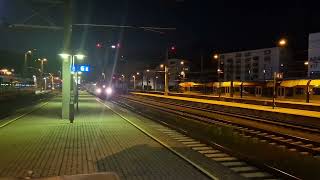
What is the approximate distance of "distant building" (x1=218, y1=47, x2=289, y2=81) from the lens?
11075 centimetres

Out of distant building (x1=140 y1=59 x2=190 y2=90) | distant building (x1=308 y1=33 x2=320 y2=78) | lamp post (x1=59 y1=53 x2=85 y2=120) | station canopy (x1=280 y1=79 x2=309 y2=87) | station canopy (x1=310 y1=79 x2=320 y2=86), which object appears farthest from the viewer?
distant building (x1=140 y1=59 x2=190 y2=90)

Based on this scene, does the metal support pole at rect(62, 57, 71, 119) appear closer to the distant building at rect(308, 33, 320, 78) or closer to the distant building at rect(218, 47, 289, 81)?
the distant building at rect(308, 33, 320, 78)

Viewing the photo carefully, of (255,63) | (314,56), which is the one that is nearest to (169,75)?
(255,63)

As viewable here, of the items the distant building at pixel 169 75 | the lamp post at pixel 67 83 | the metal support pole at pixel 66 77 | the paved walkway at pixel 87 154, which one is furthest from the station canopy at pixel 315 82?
the distant building at pixel 169 75

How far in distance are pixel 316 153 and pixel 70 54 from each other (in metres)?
15.8

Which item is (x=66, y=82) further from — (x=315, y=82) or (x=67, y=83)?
(x=315, y=82)

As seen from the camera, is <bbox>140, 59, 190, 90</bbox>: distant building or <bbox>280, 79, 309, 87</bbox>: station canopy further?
<bbox>140, 59, 190, 90</bbox>: distant building

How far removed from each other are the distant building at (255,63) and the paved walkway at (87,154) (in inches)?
3408

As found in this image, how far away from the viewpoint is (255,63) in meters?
123

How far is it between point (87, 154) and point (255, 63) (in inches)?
4497

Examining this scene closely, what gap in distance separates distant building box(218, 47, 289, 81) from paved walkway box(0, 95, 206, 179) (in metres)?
86.6

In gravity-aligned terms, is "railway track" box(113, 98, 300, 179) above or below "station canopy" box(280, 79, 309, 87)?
below

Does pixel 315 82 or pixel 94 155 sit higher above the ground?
pixel 315 82

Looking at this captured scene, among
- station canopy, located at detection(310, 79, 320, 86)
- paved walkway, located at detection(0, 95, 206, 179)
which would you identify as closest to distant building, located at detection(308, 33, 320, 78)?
station canopy, located at detection(310, 79, 320, 86)
